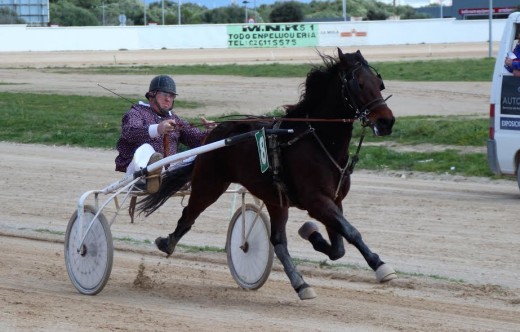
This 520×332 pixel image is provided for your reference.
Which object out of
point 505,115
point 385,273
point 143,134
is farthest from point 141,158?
point 505,115

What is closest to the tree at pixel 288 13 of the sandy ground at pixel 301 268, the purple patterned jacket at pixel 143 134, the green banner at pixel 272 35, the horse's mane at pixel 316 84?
the green banner at pixel 272 35

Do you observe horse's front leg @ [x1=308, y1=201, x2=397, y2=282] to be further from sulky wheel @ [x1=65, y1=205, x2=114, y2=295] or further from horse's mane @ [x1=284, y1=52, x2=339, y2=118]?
sulky wheel @ [x1=65, y1=205, x2=114, y2=295]

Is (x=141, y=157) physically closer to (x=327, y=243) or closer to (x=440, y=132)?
(x=327, y=243)

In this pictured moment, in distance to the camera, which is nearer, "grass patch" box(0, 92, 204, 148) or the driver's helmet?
the driver's helmet

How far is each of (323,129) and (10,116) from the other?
17.2 metres

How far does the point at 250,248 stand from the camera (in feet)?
26.3

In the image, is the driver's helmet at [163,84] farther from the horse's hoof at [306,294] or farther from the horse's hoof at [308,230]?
the horse's hoof at [306,294]

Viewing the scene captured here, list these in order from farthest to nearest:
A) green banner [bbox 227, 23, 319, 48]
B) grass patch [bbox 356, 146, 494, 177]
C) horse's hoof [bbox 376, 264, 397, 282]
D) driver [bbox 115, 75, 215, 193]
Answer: green banner [bbox 227, 23, 319, 48] → grass patch [bbox 356, 146, 494, 177] → driver [bbox 115, 75, 215, 193] → horse's hoof [bbox 376, 264, 397, 282]

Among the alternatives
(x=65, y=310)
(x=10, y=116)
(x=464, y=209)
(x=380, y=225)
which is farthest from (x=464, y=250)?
(x=10, y=116)

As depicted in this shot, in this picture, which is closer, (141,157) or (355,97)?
(355,97)

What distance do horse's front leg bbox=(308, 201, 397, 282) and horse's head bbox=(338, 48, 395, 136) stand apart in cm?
58

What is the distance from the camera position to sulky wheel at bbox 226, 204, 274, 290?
7840mm

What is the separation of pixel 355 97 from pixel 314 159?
19.4 inches

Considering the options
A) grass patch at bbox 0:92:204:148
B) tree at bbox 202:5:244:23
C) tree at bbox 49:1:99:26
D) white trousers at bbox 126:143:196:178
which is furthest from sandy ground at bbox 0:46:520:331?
tree at bbox 202:5:244:23
